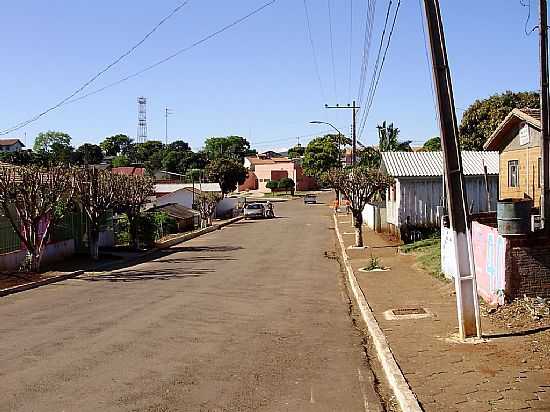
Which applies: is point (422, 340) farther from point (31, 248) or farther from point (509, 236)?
point (31, 248)

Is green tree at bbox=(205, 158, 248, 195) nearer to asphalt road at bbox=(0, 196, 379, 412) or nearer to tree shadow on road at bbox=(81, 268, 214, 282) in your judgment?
tree shadow on road at bbox=(81, 268, 214, 282)

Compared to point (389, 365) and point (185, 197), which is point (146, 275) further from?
point (185, 197)

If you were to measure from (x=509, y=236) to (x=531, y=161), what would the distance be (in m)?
14.3

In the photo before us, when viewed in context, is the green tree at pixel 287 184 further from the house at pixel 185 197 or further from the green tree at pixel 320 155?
the house at pixel 185 197

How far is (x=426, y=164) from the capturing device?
1283 inches

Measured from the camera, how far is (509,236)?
11.4 meters

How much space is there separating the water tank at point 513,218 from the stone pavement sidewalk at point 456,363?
1.61 m

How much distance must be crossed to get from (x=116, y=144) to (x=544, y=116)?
15310 cm

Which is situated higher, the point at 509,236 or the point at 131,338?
the point at 509,236

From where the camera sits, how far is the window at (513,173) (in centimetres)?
2625

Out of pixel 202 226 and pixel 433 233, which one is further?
pixel 202 226

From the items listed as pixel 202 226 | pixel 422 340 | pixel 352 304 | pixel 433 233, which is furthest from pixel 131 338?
pixel 202 226

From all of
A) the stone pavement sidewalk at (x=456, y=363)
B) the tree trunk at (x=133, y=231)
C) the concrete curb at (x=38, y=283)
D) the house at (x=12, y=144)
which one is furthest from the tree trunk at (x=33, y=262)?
the house at (x=12, y=144)

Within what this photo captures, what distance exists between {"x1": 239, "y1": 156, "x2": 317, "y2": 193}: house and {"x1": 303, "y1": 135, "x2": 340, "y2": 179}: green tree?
8.48m
